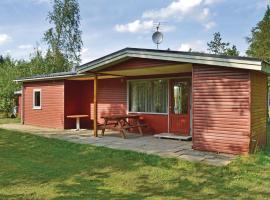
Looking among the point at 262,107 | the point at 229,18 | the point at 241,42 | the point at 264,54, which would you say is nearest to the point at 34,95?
the point at 262,107

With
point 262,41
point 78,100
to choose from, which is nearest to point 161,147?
point 78,100

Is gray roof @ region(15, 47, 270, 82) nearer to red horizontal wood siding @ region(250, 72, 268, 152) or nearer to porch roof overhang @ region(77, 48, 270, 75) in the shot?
porch roof overhang @ region(77, 48, 270, 75)

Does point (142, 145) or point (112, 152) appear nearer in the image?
point (112, 152)

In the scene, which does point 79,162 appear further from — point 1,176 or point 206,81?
point 206,81

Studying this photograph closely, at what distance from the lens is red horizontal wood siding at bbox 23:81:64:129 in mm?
13836

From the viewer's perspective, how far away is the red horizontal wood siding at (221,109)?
7.56 m

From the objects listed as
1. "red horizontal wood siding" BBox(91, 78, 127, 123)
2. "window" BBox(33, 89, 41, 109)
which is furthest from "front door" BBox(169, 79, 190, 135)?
"window" BBox(33, 89, 41, 109)

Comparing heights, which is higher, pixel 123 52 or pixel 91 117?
pixel 123 52

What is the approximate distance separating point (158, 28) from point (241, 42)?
22746 millimetres

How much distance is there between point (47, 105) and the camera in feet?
47.8

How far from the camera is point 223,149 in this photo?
25.8ft

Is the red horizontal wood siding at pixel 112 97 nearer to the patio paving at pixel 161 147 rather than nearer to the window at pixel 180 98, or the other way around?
the window at pixel 180 98

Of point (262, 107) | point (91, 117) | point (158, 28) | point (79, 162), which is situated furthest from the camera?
point (91, 117)

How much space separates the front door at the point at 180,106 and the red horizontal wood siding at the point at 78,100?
15.5 ft
